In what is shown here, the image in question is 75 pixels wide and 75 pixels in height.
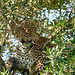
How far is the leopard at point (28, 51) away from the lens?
371cm

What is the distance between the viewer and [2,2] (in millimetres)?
3555

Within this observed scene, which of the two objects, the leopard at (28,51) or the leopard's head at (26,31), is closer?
the leopard at (28,51)

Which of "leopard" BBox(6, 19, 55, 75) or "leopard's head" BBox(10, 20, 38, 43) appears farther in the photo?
"leopard's head" BBox(10, 20, 38, 43)

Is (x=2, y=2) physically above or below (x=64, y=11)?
above

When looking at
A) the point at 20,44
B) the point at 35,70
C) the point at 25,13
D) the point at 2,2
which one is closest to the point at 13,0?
the point at 2,2

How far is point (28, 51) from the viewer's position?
4.09 meters

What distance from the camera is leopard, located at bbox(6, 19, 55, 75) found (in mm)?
3715

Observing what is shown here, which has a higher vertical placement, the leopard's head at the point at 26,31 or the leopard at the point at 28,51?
the leopard's head at the point at 26,31

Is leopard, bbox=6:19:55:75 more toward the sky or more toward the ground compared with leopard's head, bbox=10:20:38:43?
more toward the ground

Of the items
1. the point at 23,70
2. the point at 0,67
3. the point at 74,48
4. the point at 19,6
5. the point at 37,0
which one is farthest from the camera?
the point at 37,0

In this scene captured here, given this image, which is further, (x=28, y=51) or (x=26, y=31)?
(x=26, y=31)

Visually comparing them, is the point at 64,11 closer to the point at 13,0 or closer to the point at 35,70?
the point at 13,0

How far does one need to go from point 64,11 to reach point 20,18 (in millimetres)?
1845

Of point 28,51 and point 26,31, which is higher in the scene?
point 26,31
